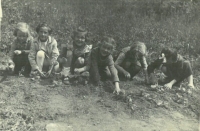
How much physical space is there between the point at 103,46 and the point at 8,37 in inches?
107

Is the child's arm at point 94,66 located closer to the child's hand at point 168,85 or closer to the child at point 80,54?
the child at point 80,54

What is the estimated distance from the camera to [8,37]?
6051 mm

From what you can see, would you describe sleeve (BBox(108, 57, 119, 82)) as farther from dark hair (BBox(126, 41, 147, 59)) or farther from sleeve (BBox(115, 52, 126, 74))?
dark hair (BBox(126, 41, 147, 59))

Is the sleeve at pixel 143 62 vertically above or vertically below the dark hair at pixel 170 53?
below

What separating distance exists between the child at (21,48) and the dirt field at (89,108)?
0.25 metres

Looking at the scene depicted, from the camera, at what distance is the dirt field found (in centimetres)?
341

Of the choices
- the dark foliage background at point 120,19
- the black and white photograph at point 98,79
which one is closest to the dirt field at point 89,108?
the black and white photograph at point 98,79

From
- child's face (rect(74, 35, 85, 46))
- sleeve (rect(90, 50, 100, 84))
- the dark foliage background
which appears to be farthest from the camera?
the dark foliage background

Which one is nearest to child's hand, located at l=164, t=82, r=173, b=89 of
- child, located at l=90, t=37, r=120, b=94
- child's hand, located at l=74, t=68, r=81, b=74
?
child, located at l=90, t=37, r=120, b=94


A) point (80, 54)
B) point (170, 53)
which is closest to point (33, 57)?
point (80, 54)

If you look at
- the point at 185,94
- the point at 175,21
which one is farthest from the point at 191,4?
the point at 185,94

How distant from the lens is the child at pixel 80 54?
14.4 ft

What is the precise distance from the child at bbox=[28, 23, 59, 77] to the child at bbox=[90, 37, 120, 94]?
675 millimetres

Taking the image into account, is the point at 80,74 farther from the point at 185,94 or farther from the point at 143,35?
the point at 143,35
